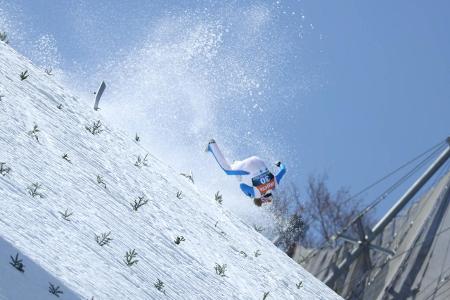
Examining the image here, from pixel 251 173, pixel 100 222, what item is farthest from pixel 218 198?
pixel 100 222

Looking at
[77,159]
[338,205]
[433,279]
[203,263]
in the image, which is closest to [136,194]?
[77,159]

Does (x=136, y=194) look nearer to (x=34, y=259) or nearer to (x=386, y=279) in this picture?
(x=34, y=259)

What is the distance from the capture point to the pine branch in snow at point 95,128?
11183 millimetres

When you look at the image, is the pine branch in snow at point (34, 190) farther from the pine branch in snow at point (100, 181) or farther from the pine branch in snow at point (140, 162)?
the pine branch in snow at point (140, 162)

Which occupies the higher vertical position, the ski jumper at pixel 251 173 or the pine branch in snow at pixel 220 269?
the ski jumper at pixel 251 173

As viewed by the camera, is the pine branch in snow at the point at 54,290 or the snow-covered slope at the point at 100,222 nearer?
the pine branch in snow at the point at 54,290

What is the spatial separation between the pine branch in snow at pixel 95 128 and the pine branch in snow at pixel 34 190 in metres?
4.68

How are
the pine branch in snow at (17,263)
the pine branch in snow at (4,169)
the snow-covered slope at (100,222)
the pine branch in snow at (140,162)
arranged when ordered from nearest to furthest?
the pine branch in snow at (17,263) < the snow-covered slope at (100,222) < the pine branch in snow at (4,169) < the pine branch in snow at (140,162)

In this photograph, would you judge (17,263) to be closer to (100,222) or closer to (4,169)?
(4,169)

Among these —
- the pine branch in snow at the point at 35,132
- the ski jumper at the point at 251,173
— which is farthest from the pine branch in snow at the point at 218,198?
the pine branch in snow at the point at 35,132

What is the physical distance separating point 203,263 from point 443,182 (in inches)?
472

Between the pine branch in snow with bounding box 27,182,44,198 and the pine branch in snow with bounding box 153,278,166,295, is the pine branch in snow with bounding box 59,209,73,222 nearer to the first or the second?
the pine branch in snow with bounding box 27,182,44,198

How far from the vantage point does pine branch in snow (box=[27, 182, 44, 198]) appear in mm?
6230

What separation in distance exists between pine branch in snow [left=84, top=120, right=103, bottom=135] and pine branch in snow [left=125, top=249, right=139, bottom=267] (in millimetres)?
4814
